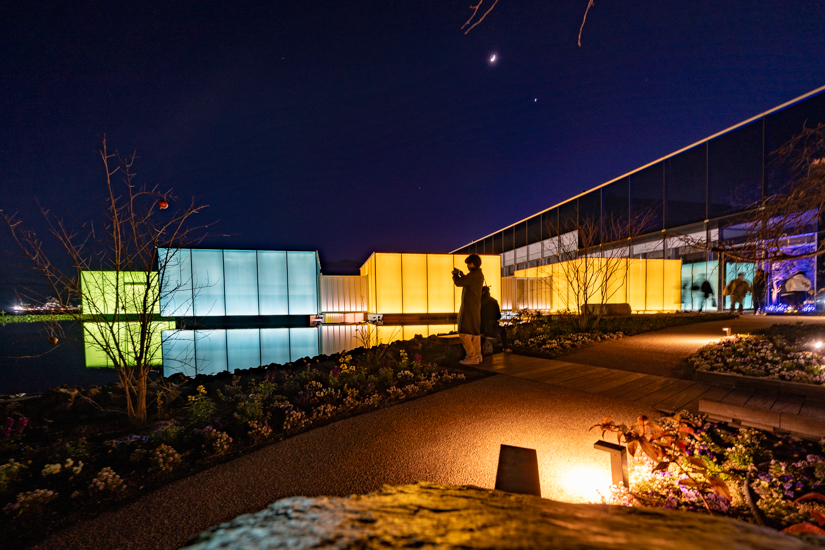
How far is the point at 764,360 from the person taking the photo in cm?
538

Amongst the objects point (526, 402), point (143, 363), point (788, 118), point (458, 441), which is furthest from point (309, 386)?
point (788, 118)

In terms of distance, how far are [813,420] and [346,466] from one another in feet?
14.1

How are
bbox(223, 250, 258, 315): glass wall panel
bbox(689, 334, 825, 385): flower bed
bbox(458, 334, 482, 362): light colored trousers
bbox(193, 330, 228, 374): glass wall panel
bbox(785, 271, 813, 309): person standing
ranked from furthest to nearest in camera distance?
bbox(223, 250, 258, 315): glass wall panel < bbox(785, 271, 813, 309): person standing < bbox(193, 330, 228, 374): glass wall panel < bbox(458, 334, 482, 362): light colored trousers < bbox(689, 334, 825, 385): flower bed

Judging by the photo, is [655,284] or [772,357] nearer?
[772,357]

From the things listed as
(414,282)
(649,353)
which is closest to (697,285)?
(649,353)

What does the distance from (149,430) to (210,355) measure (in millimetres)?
6226

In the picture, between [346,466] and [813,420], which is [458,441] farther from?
[813,420]

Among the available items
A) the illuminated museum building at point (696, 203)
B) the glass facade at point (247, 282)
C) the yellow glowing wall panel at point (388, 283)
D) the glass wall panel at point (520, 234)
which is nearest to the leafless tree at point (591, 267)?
the illuminated museum building at point (696, 203)

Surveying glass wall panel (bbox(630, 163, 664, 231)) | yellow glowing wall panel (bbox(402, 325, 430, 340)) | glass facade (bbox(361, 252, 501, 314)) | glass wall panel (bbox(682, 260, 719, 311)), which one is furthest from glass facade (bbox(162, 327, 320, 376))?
glass wall panel (bbox(630, 163, 664, 231))

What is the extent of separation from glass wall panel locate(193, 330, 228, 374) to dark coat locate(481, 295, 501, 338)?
595 cm

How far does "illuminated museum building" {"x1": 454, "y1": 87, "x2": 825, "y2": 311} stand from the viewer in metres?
14.0

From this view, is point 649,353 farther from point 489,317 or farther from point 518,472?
point 518,472

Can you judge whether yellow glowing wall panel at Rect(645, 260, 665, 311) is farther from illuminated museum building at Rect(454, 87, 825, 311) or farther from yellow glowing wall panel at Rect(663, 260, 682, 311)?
yellow glowing wall panel at Rect(663, 260, 682, 311)

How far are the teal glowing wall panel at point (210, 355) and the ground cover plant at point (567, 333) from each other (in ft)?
23.5
